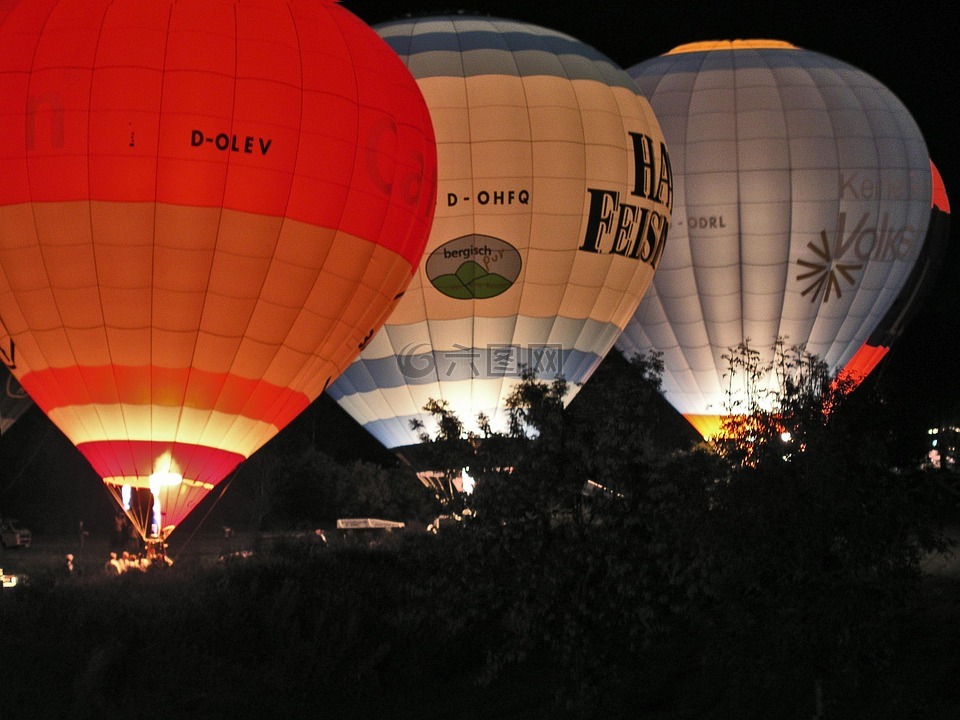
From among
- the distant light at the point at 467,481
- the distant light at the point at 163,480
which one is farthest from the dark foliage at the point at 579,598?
the distant light at the point at 163,480

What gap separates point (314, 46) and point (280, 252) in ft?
7.48

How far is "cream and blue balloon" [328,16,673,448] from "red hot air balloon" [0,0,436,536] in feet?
12.6

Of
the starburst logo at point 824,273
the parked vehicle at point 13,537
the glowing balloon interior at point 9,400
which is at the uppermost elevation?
the starburst logo at point 824,273

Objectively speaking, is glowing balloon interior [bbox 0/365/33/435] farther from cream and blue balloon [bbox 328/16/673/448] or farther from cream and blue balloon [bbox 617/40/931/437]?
cream and blue balloon [bbox 617/40/931/437]

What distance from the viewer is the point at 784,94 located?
28766 millimetres

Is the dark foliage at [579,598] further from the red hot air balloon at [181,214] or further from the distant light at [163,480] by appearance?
the red hot air balloon at [181,214]

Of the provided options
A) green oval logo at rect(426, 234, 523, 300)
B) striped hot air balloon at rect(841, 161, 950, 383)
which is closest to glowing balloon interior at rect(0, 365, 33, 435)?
green oval logo at rect(426, 234, 523, 300)

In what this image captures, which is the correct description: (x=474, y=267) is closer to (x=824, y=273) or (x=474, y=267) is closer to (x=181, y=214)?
(x=181, y=214)

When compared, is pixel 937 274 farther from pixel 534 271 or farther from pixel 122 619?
pixel 122 619

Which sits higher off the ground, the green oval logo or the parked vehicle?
the green oval logo

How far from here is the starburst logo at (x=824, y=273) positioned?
28.5m

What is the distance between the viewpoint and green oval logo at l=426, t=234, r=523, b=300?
24.4 meters

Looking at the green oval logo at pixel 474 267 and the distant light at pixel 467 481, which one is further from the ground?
the green oval logo at pixel 474 267

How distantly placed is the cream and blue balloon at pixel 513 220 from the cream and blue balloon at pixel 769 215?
274cm
